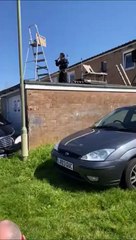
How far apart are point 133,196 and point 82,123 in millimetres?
5116

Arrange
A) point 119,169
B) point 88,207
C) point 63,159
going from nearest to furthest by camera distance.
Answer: point 88,207
point 119,169
point 63,159

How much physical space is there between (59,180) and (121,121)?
1845 mm

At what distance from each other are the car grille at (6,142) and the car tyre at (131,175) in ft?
12.7

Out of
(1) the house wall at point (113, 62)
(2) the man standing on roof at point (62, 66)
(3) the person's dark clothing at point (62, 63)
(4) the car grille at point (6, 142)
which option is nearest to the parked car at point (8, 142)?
(4) the car grille at point (6, 142)

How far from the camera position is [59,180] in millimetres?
6715

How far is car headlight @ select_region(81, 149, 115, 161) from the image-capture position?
228 inches

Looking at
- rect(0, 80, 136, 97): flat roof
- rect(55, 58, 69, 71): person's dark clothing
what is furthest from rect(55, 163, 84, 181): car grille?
rect(55, 58, 69, 71): person's dark clothing

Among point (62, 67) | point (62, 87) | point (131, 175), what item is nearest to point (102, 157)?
point (131, 175)

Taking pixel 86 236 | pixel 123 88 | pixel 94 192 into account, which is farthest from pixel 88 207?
pixel 123 88

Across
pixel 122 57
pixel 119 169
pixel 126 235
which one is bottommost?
pixel 126 235

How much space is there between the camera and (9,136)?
8.81m

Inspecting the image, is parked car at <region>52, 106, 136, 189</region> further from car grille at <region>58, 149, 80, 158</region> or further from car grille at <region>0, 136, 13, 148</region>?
car grille at <region>0, 136, 13, 148</region>

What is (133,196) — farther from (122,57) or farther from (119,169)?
(122,57)

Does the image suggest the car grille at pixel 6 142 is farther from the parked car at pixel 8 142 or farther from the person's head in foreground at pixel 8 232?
the person's head in foreground at pixel 8 232
